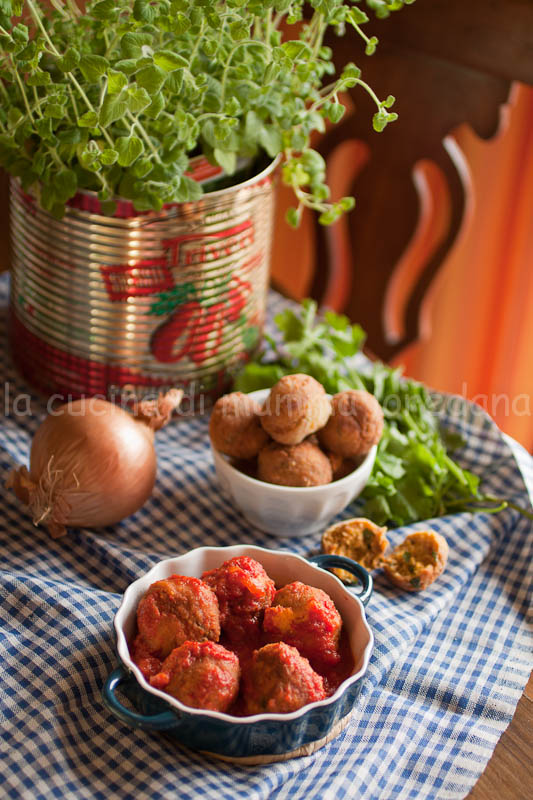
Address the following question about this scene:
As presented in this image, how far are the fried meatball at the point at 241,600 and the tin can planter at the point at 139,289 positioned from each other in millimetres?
326

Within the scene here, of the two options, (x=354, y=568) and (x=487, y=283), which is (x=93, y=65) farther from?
(x=487, y=283)

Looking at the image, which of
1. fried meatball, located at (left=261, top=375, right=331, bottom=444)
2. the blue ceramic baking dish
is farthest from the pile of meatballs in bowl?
the blue ceramic baking dish

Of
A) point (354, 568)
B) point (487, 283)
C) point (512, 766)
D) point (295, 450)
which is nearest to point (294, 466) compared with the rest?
point (295, 450)

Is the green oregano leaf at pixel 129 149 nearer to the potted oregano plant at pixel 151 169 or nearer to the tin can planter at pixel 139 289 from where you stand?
the potted oregano plant at pixel 151 169

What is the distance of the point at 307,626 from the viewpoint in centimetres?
73

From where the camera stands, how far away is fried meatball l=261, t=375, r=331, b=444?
874mm

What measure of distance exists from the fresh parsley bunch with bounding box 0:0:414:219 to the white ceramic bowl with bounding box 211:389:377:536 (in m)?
0.28

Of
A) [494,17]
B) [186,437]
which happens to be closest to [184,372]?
[186,437]


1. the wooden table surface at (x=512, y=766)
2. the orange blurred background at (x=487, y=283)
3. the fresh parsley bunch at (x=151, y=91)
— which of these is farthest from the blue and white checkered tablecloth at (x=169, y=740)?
the orange blurred background at (x=487, y=283)

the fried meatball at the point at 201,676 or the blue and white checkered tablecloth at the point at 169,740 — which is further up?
the fried meatball at the point at 201,676

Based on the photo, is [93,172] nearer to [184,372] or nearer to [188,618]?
[184,372]

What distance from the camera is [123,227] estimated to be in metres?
0.93

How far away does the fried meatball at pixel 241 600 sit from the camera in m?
0.75

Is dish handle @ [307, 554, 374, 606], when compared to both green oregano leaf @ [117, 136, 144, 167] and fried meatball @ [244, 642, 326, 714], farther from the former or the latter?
green oregano leaf @ [117, 136, 144, 167]
